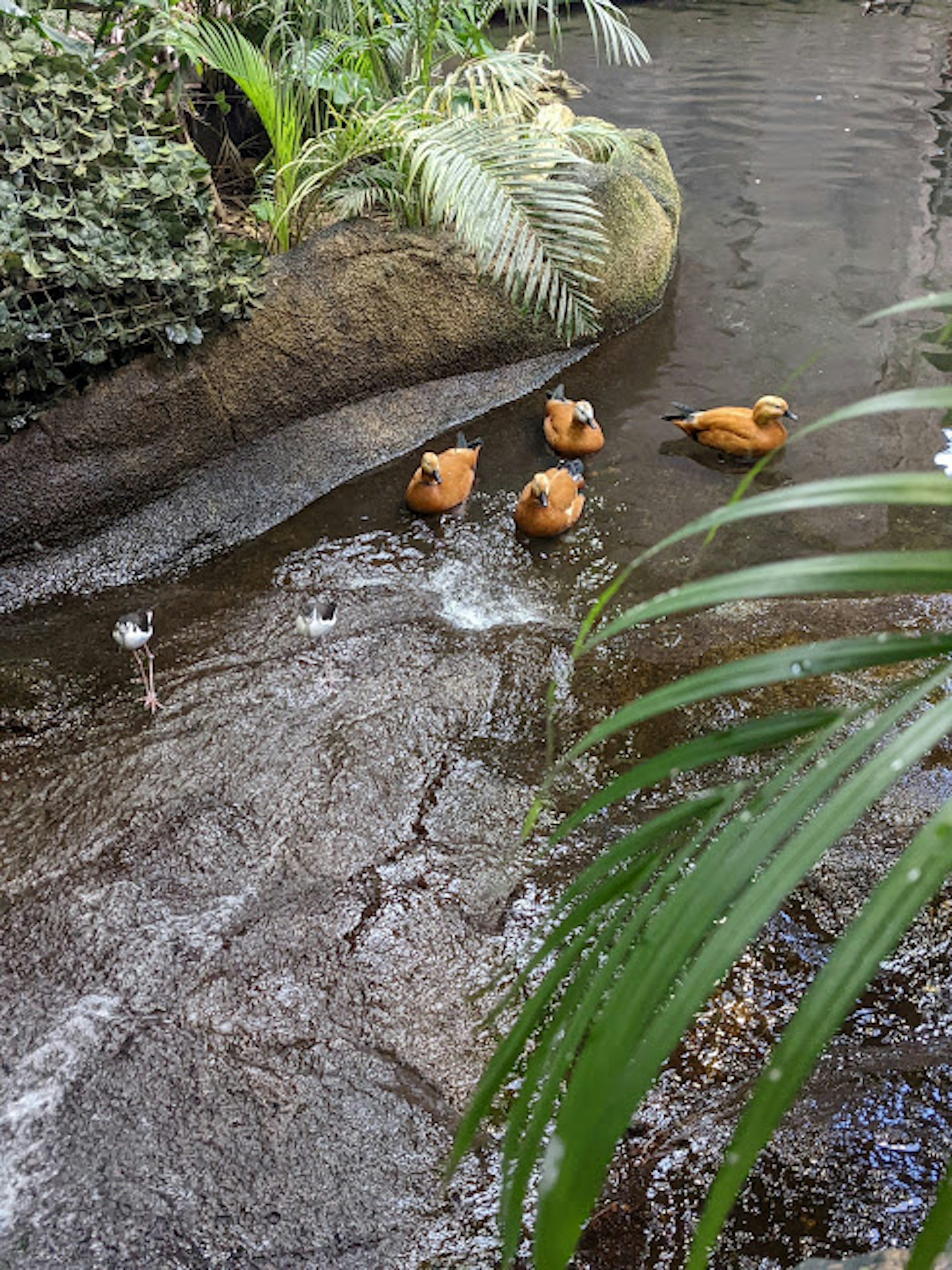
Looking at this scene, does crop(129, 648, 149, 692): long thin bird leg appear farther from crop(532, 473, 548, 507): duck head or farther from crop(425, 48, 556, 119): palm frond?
crop(425, 48, 556, 119): palm frond

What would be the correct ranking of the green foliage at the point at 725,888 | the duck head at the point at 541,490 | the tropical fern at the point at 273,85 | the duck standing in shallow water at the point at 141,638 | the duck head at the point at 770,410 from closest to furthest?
1. the green foliage at the point at 725,888
2. the duck standing in shallow water at the point at 141,638
3. the duck head at the point at 541,490
4. the tropical fern at the point at 273,85
5. the duck head at the point at 770,410

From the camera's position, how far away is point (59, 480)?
15.7 feet

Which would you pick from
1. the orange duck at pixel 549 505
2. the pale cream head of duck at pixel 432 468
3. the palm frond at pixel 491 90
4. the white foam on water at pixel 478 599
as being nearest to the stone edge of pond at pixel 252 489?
the pale cream head of duck at pixel 432 468

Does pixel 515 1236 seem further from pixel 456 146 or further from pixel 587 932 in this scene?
pixel 456 146

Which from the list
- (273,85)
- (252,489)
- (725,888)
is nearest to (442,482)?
(252,489)

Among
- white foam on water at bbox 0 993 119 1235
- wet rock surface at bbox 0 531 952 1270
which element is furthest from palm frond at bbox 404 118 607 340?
white foam on water at bbox 0 993 119 1235

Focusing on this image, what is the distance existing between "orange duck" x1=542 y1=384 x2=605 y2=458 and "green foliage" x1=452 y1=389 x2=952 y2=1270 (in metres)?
4.50

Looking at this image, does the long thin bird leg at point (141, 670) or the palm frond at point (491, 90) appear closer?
the long thin bird leg at point (141, 670)

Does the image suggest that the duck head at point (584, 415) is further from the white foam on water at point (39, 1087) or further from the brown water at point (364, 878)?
the white foam on water at point (39, 1087)

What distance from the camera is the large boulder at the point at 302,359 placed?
480 cm

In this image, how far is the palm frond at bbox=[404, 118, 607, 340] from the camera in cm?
528

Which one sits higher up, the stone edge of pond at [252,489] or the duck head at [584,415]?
the duck head at [584,415]

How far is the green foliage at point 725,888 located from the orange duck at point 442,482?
161 inches

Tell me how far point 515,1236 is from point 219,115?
22.0ft
